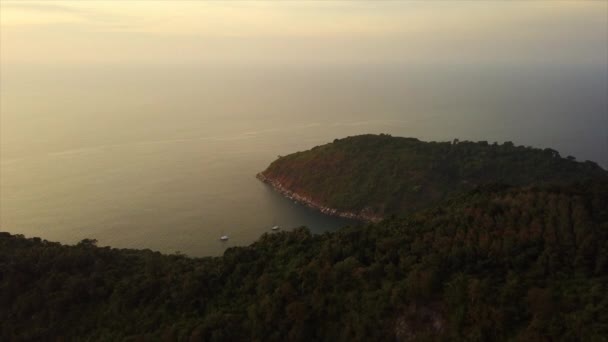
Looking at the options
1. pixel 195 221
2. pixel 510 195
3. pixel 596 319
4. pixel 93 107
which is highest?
pixel 93 107

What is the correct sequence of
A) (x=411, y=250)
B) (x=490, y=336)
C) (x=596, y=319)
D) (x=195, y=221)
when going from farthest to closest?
(x=195, y=221) → (x=411, y=250) → (x=490, y=336) → (x=596, y=319)

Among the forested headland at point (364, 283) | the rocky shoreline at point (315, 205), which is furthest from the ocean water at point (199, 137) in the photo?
the forested headland at point (364, 283)

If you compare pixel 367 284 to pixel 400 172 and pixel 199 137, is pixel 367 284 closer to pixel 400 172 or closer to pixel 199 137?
pixel 400 172

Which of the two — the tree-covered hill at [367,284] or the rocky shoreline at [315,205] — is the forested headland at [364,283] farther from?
the rocky shoreline at [315,205]

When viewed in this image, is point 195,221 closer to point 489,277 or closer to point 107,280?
point 107,280

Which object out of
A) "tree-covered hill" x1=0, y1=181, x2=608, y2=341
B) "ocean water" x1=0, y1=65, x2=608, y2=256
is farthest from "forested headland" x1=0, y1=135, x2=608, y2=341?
"ocean water" x1=0, y1=65, x2=608, y2=256

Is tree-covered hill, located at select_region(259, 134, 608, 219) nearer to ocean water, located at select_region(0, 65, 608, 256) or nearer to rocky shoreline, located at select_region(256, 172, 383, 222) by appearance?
rocky shoreline, located at select_region(256, 172, 383, 222)

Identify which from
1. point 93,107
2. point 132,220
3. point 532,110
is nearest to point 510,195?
point 132,220
